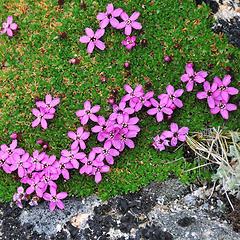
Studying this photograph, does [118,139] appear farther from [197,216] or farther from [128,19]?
[128,19]

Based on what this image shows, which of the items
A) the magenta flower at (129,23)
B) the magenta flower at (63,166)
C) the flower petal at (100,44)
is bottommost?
the magenta flower at (63,166)

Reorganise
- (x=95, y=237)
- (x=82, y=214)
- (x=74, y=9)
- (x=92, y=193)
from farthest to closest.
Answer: (x=74, y=9), (x=92, y=193), (x=82, y=214), (x=95, y=237)

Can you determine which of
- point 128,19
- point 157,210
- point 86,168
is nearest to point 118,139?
point 86,168

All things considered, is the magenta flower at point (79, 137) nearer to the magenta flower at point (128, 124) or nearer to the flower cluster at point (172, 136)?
the magenta flower at point (128, 124)

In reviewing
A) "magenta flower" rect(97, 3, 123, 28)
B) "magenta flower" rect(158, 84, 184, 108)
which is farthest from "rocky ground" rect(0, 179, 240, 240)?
"magenta flower" rect(97, 3, 123, 28)

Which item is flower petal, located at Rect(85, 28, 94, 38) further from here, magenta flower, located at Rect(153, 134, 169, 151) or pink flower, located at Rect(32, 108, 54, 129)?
magenta flower, located at Rect(153, 134, 169, 151)

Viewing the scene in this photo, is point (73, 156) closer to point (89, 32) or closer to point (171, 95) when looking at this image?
point (171, 95)

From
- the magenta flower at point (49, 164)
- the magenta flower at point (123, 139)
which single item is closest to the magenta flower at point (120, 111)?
the magenta flower at point (123, 139)
